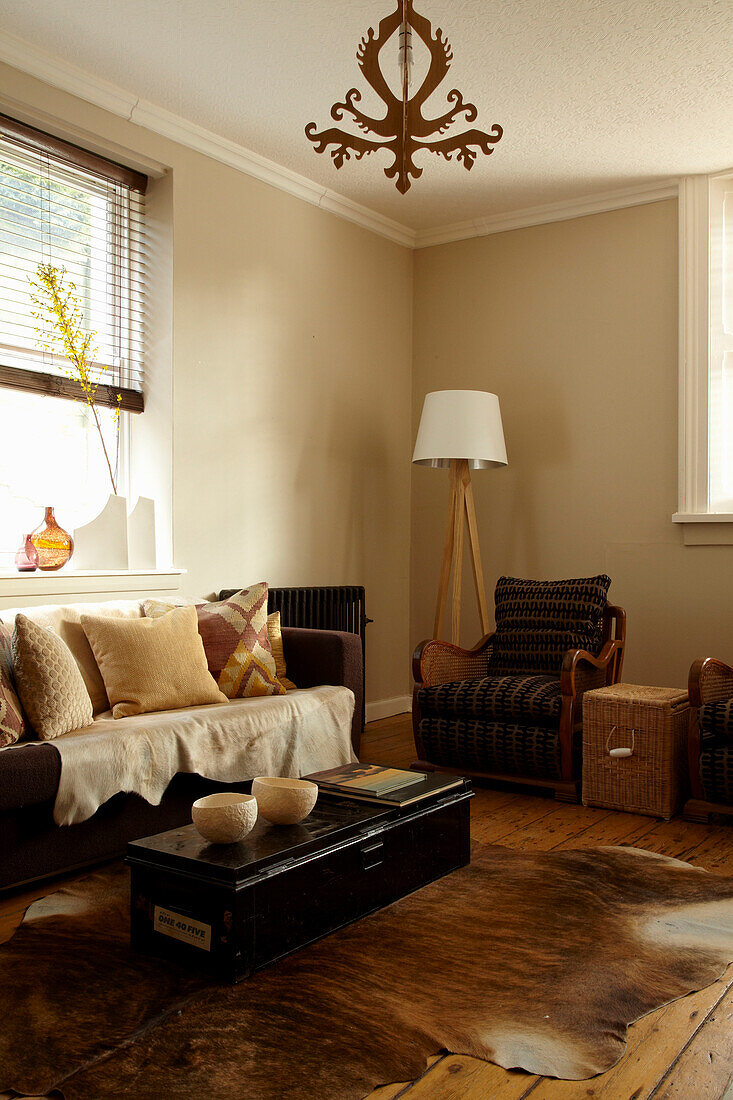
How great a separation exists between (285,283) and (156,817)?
2.89m

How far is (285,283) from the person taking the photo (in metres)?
4.69

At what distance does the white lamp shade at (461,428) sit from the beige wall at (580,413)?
590mm

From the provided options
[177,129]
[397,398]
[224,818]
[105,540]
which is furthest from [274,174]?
[224,818]

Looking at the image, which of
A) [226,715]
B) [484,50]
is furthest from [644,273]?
[226,715]

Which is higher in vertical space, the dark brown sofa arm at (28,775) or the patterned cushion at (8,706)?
the patterned cushion at (8,706)

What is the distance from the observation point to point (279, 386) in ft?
15.3

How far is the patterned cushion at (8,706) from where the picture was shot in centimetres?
261

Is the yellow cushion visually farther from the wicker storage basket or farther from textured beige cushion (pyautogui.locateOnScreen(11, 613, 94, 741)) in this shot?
the wicker storage basket

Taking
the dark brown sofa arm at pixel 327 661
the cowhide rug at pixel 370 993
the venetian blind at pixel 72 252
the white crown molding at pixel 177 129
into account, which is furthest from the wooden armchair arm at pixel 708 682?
the white crown molding at pixel 177 129

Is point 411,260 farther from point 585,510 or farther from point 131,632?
point 131,632

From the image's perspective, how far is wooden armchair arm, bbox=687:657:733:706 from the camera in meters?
3.35

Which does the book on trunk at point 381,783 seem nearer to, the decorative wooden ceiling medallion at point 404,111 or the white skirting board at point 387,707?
the decorative wooden ceiling medallion at point 404,111

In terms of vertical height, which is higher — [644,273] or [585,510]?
[644,273]

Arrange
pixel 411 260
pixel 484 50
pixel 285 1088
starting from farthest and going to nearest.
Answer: pixel 411 260 → pixel 484 50 → pixel 285 1088
